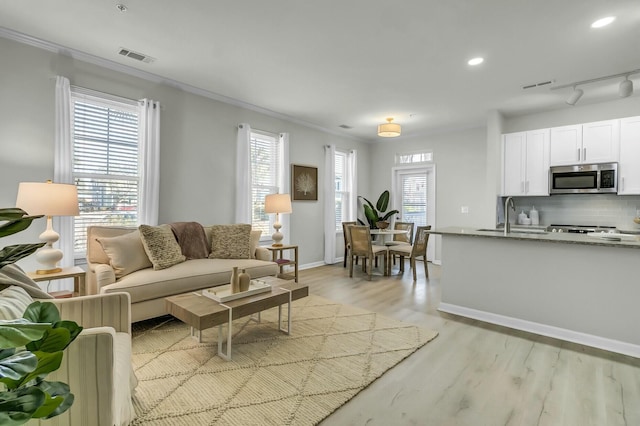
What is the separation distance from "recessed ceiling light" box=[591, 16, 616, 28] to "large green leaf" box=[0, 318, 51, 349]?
3.95 meters

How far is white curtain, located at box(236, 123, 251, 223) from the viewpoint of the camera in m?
4.79

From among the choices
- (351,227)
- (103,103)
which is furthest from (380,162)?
(103,103)

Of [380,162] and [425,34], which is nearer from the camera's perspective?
[425,34]

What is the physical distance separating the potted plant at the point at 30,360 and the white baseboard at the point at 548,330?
3.54m

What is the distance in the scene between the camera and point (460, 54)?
329 cm

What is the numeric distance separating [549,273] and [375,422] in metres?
2.25

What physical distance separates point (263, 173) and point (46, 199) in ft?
9.91

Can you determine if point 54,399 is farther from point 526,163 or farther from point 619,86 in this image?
point 526,163

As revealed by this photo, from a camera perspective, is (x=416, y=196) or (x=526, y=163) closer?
(x=526, y=163)

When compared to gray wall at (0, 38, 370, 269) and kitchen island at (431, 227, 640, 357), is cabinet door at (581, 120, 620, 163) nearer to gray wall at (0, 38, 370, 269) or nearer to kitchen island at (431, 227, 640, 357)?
kitchen island at (431, 227, 640, 357)

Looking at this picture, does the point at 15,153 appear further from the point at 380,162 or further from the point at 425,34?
the point at 380,162

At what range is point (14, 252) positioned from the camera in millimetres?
738

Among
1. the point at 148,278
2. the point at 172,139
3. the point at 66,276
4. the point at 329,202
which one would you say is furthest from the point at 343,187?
the point at 66,276

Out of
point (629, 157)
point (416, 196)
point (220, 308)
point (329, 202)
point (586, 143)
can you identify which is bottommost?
point (220, 308)
